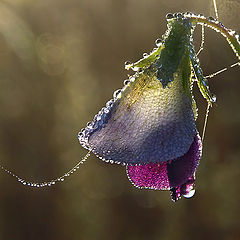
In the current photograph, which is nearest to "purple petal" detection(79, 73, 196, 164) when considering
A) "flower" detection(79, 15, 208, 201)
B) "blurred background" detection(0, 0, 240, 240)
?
"flower" detection(79, 15, 208, 201)

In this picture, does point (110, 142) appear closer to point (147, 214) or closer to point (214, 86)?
point (147, 214)

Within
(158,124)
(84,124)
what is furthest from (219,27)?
(84,124)

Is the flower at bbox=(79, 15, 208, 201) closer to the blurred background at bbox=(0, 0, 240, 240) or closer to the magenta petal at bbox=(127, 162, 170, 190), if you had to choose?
the magenta petal at bbox=(127, 162, 170, 190)

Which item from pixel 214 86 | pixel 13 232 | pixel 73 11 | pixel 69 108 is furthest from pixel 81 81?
pixel 13 232

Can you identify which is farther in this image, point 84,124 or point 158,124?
point 84,124

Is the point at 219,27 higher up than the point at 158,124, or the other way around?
the point at 219,27

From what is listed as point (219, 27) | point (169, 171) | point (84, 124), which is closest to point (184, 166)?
point (169, 171)

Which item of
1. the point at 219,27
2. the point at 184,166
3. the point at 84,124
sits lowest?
the point at 184,166

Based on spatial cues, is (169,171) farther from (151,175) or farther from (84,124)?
(84,124)

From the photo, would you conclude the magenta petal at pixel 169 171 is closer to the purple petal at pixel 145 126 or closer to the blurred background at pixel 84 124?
the purple petal at pixel 145 126
